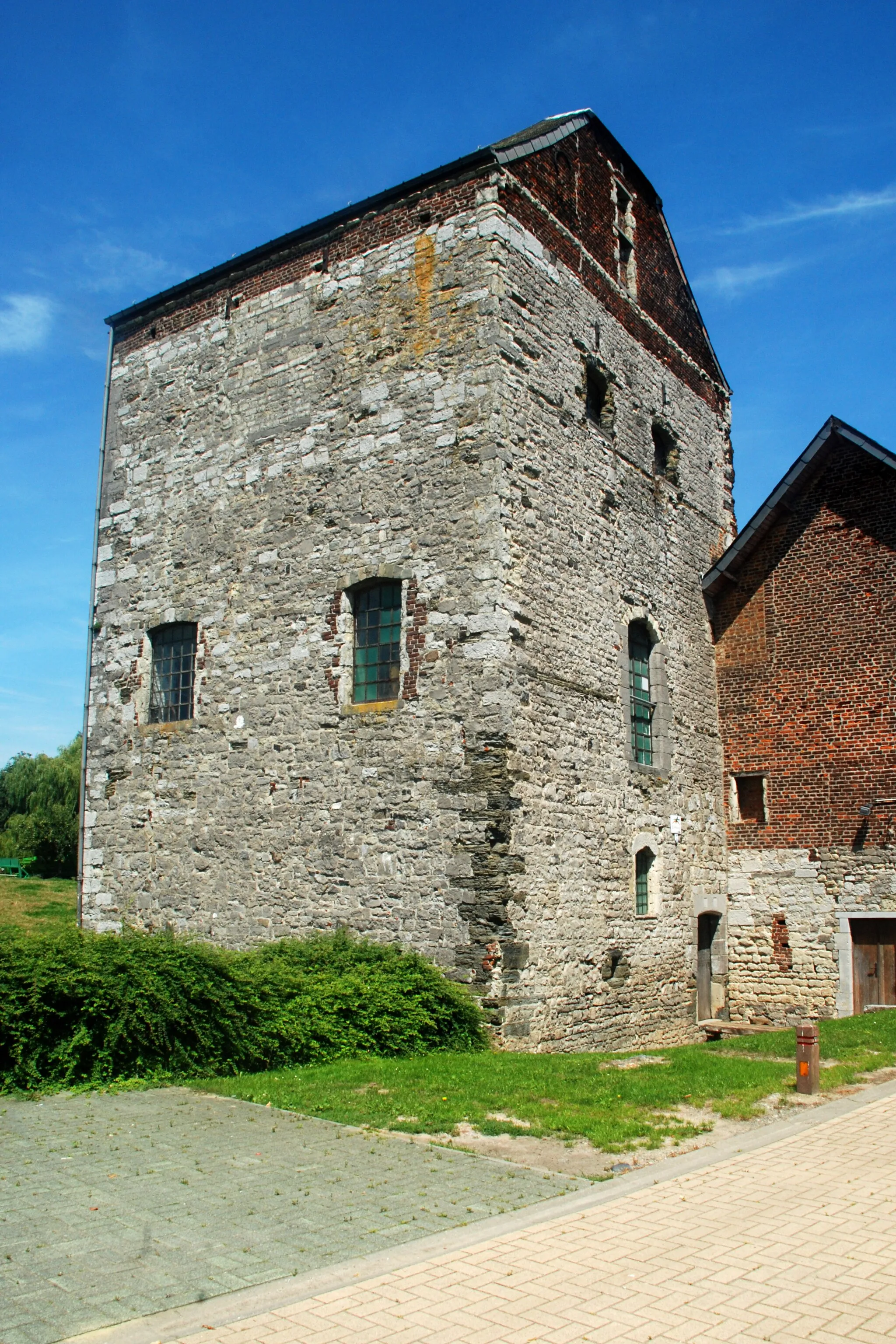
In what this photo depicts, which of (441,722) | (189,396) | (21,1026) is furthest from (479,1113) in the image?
Answer: (189,396)

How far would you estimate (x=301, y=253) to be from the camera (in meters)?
14.2

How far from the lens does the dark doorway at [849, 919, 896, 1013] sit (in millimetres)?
14344

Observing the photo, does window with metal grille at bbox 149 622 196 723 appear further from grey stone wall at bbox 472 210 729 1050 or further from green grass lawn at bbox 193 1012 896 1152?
green grass lawn at bbox 193 1012 896 1152

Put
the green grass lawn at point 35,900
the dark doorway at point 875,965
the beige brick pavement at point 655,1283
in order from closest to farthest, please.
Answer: the beige brick pavement at point 655,1283 → the dark doorway at point 875,965 → the green grass lawn at point 35,900

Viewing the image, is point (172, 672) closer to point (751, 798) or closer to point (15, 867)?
point (751, 798)

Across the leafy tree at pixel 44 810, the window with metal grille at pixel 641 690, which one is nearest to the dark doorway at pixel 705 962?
the window with metal grille at pixel 641 690

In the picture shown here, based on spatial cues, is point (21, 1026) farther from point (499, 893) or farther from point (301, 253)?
point (301, 253)

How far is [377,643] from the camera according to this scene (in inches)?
492

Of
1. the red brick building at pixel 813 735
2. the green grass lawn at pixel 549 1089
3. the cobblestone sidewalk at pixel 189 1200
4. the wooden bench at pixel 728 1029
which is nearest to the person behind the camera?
the cobblestone sidewalk at pixel 189 1200

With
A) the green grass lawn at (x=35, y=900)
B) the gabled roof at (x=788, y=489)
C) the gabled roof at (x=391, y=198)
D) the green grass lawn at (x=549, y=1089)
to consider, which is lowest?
the green grass lawn at (x=549, y=1089)

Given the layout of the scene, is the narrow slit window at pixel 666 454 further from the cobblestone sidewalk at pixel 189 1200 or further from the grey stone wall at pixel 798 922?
the cobblestone sidewalk at pixel 189 1200

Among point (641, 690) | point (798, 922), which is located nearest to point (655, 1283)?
point (641, 690)

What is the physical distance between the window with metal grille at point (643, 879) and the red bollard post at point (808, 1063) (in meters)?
4.71

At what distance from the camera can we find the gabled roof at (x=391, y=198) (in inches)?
495
